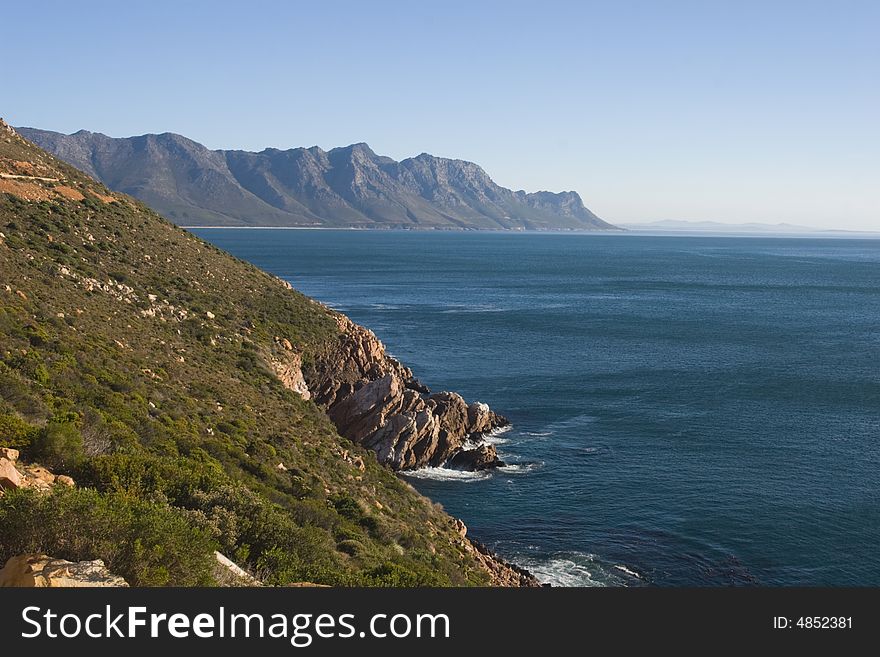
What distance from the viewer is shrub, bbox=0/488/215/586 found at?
1430 cm

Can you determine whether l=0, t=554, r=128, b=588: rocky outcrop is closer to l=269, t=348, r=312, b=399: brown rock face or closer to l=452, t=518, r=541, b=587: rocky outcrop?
l=452, t=518, r=541, b=587: rocky outcrop

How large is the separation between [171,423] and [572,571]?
70.8ft

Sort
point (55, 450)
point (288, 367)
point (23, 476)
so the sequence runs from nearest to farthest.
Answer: point (23, 476) < point (55, 450) < point (288, 367)

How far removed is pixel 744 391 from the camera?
72.0 meters

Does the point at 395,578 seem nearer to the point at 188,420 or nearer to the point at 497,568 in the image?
the point at 497,568

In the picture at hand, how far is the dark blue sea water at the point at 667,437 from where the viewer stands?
4028 cm

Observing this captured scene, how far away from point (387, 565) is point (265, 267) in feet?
583

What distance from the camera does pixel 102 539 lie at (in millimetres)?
14703

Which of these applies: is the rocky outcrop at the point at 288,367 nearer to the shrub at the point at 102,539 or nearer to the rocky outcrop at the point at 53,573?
the shrub at the point at 102,539

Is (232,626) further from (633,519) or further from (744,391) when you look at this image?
(744,391)

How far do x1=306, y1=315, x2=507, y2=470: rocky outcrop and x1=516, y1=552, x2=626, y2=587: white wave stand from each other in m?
14.9

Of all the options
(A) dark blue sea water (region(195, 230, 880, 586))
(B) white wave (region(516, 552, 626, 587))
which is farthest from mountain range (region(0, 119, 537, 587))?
(A) dark blue sea water (region(195, 230, 880, 586))

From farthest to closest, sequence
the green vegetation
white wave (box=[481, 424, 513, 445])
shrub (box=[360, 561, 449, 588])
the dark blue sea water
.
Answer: white wave (box=[481, 424, 513, 445]), the dark blue sea water, shrub (box=[360, 561, 449, 588]), the green vegetation

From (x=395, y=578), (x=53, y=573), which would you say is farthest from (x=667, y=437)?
(x=53, y=573)
